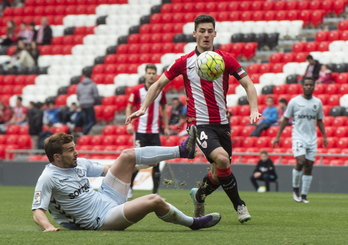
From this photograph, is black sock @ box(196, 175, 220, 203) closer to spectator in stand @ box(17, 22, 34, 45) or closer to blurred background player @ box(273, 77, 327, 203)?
blurred background player @ box(273, 77, 327, 203)

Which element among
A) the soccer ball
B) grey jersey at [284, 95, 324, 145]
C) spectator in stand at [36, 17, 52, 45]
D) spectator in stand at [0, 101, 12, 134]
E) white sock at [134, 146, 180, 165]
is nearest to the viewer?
white sock at [134, 146, 180, 165]

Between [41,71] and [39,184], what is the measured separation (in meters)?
18.9

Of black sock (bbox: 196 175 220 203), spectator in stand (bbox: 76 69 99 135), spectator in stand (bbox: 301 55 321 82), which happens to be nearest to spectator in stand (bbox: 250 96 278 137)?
spectator in stand (bbox: 301 55 321 82)

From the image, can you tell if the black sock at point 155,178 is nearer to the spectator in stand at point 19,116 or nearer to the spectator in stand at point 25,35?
the spectator in stand at point 19,116

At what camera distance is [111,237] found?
6.71m

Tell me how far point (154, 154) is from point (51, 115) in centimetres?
1525

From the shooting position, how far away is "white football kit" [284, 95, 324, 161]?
42.1 ft

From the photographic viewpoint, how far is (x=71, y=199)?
23.7 feet

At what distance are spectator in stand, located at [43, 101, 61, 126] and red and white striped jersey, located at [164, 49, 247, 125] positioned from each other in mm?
Result: 13850

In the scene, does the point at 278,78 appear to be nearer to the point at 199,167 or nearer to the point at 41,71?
the point at 199,167

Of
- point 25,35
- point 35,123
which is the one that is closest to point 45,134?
point 35,123

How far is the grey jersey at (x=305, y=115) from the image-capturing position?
12.8m

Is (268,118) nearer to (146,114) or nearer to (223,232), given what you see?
(146,114)

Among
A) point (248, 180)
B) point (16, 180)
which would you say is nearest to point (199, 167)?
point (248, 180)
